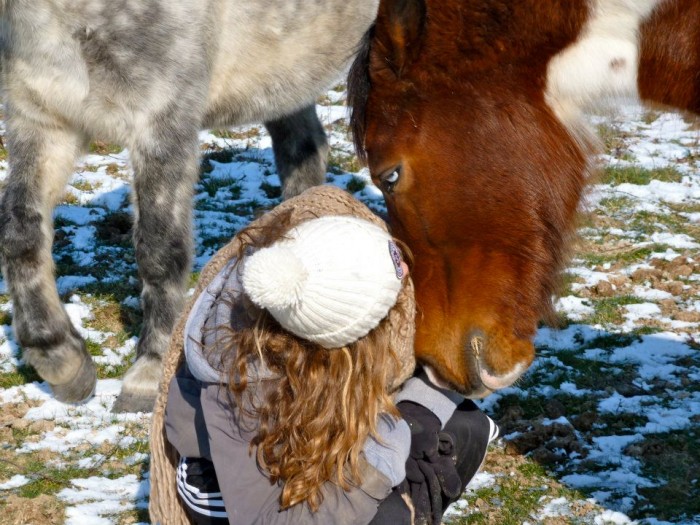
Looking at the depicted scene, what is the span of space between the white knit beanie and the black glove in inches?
19.8

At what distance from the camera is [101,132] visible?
4.09 m

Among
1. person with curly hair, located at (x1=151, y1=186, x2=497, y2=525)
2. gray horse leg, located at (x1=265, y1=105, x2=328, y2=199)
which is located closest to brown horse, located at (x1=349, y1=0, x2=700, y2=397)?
person with curly hair, located at (x1=151, y1=186, x2=497, y2=525)

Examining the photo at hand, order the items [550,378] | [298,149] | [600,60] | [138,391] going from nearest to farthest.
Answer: [600,60] → [138,391] → [550,378] → [298,149]

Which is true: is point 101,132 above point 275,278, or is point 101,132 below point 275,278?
below

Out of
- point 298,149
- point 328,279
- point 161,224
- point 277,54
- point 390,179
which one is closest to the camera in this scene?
point 328,279

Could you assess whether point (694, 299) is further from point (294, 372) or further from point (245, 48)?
point (294, 372)

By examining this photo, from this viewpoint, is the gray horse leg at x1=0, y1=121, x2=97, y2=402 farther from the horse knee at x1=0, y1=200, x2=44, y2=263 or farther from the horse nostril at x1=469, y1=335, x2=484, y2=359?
the horse nostril at x1=469, y1=335, x2=484, y2=359

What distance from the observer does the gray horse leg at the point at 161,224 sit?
159 inches

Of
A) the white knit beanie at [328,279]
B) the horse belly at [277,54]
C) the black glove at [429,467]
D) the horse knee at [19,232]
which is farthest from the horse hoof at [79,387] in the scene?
the white knit beanie at [328,279]

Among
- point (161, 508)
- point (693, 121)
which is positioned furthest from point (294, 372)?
point (693, 121)

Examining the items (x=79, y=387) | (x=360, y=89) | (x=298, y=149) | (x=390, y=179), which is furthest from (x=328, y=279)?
(x=298, y=149)

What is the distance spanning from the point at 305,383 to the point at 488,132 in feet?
2.75

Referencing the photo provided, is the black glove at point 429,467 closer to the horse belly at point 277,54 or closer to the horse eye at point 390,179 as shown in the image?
the horse eye at point 390,179

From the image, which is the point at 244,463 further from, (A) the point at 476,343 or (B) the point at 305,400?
(A) the point at 476,343
